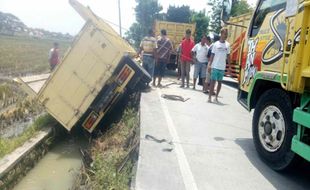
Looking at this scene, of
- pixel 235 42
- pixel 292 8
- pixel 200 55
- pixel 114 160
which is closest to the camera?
pixel 292 8

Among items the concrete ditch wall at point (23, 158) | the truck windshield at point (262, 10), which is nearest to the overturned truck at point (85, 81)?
the concrete ditch wall at point (23, 158)

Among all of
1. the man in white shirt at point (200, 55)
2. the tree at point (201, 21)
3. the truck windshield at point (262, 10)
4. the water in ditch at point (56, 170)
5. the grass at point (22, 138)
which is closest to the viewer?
the truck windshield at point (262, 10)

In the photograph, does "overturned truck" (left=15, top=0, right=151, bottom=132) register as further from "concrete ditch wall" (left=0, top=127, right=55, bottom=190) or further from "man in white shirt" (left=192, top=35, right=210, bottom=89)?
"man in white shirt" (left=192, top=35, right=210, bottom=89)

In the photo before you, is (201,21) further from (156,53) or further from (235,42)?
(156,53)

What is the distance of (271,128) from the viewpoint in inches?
190

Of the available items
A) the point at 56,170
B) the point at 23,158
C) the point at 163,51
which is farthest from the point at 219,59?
the point at 23,158

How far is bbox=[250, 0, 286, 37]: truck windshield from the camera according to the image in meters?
5.20

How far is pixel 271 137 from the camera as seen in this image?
484 centimetres

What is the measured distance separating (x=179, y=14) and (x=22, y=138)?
44.0 m

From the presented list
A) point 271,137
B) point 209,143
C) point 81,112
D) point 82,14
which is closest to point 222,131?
point 209,143

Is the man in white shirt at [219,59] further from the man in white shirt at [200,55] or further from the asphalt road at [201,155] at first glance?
the man in white shirt at [200,55]

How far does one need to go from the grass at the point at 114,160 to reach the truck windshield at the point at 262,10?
2.47 meters

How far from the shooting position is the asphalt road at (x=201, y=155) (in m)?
4.29

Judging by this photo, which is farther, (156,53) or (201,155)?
(156,53)
